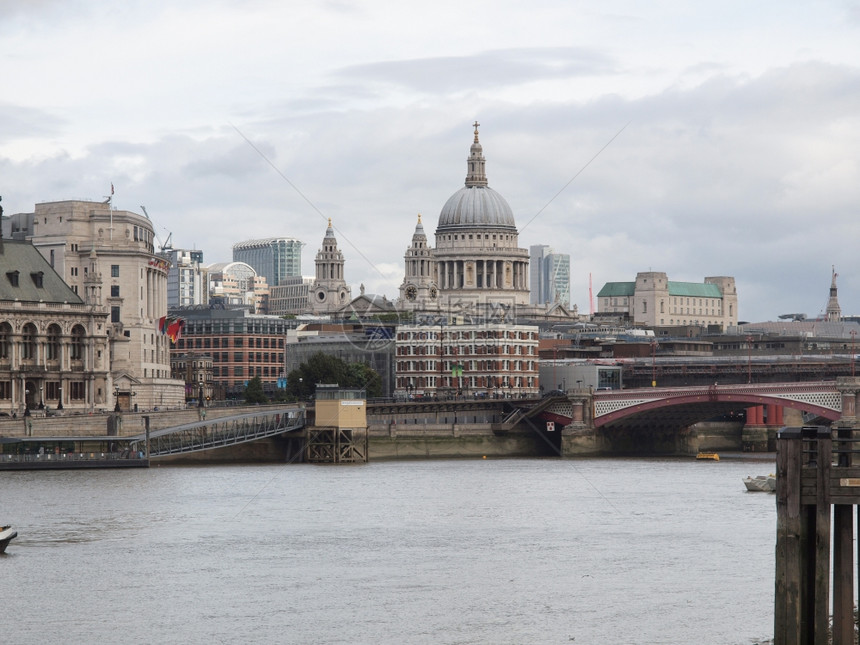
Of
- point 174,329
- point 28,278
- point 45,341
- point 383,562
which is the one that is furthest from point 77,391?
point 383,562

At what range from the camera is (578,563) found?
5438 centimetres

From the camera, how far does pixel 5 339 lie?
109750 mm

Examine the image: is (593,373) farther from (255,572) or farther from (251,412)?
(255,572)

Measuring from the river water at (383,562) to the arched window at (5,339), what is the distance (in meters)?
24.2

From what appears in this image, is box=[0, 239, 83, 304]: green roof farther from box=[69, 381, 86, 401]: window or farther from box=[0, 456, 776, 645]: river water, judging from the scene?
box=[0, 456, 776, 645]: river water

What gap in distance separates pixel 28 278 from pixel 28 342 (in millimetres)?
4082

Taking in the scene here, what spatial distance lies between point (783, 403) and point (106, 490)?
52.3 metres

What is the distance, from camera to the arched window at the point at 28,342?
111 metres

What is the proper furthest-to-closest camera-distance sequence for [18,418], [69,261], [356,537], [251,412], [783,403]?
[69,261], [783,403], [251,412], [18,418], [356,537]

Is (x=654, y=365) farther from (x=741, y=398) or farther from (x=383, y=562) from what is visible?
(x=383, y=562)

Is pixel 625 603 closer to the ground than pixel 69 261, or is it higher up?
closer to the ground

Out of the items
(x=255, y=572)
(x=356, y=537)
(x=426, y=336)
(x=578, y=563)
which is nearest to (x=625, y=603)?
(x=578, y=563)

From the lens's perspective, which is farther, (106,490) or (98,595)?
(106,490)

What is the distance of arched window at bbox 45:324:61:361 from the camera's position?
112 m
